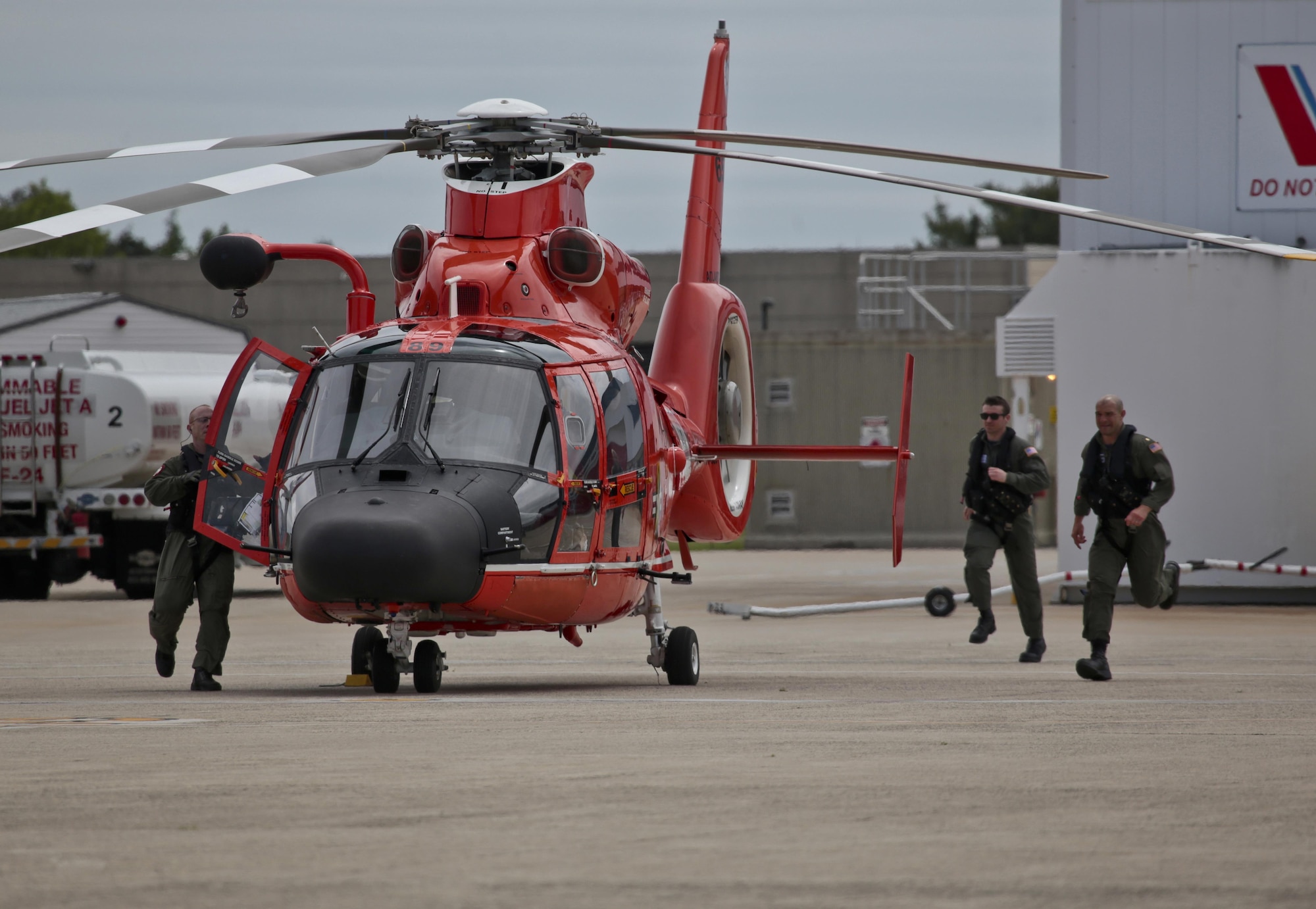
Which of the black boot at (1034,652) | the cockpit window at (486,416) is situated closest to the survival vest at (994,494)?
the black boot at (1034,652)

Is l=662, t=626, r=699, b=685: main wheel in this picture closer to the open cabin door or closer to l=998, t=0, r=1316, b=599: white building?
the open cabin door

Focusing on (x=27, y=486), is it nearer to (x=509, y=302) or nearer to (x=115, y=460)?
(x=115, y=460)

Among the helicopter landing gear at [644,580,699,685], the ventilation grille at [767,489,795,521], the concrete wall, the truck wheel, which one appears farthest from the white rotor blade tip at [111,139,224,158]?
the ventilation grille at [767,489,795,521]

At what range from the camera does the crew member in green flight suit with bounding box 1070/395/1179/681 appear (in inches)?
478

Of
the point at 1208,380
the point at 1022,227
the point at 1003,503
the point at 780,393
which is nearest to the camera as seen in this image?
the point at 1003,503

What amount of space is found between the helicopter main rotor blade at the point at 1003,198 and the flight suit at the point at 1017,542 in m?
3.86

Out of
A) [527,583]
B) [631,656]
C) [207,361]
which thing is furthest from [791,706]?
[207,361]

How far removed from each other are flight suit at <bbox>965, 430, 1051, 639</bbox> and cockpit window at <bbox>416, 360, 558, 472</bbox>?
4951mm

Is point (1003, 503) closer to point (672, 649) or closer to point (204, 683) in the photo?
point (672, 649)

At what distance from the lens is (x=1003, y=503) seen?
14.8 metres

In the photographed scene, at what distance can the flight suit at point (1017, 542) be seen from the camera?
14.5 metres

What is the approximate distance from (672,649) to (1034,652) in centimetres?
369

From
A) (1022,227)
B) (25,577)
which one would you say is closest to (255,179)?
(25,577)

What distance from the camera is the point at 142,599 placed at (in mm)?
26188
